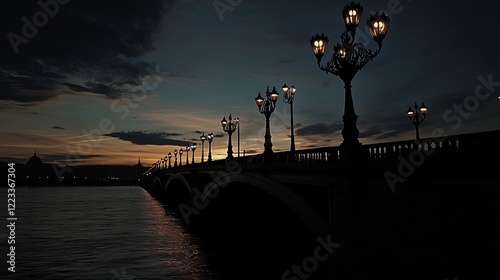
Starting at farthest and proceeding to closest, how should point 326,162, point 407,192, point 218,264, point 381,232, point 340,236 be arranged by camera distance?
1. point 218,264
2. point 326,162
3. point 340,236
4. point 381,232
5. point 407,192

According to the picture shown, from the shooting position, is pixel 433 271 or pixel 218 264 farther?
pixel 218 264

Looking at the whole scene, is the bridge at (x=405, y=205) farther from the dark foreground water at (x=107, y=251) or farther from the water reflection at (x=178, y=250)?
the dark foreground water at (x=107, y=251)

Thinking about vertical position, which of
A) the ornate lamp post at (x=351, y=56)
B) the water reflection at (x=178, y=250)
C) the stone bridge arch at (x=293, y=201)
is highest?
the ornate lamp post at (x=351, y=56)

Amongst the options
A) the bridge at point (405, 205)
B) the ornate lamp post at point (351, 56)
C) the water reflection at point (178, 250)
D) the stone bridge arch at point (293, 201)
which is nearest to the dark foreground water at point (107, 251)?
the water reflection at point (178, 250)

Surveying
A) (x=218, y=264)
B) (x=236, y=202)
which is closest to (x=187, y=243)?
(x=236, y=202)

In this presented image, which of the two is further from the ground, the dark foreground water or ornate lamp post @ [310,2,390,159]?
ornate lamp post @ [310,2,390,159]

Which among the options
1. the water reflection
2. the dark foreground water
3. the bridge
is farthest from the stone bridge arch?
the dark foreground water

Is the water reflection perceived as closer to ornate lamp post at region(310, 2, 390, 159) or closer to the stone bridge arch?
the stone bridge arch

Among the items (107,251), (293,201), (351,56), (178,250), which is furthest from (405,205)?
(107,251)

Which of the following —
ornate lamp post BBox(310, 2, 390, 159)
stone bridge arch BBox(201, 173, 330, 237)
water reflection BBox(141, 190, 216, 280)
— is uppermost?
ornate lamp post BBox(310, 2, 390, 159)

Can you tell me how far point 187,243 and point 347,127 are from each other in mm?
28703

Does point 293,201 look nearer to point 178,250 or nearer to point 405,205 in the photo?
point 405,205

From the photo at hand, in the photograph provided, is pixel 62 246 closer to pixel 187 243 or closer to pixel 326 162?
pixel 187 243

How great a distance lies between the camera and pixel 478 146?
8844 mm
